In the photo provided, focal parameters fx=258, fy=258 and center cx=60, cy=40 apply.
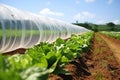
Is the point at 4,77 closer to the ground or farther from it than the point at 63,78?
farther from it

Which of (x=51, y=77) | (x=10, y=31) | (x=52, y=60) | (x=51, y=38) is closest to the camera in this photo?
(x=52, y=60)

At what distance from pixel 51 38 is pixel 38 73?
13.3 meters

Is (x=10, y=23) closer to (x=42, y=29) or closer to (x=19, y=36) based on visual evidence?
(x=19, y=36)

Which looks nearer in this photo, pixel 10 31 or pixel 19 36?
pixel 10 31

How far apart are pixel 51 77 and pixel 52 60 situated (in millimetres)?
919

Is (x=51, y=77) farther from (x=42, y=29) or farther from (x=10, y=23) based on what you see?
(x=42, y=29)

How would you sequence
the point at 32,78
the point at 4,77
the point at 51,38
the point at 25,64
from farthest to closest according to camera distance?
the point at 51,38, the point at 25,64, the point at 32,78, the point at 4,77

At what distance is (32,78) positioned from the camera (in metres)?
2.08

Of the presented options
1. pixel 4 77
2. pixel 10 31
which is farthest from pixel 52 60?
pixel 10 31

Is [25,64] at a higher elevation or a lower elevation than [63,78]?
higher

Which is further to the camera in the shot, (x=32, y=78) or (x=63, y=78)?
(x=63, y=78)

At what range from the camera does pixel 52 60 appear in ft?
14.2

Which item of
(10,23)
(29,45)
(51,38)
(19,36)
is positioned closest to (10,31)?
(10,23)

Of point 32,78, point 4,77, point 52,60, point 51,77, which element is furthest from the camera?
point 51,77
